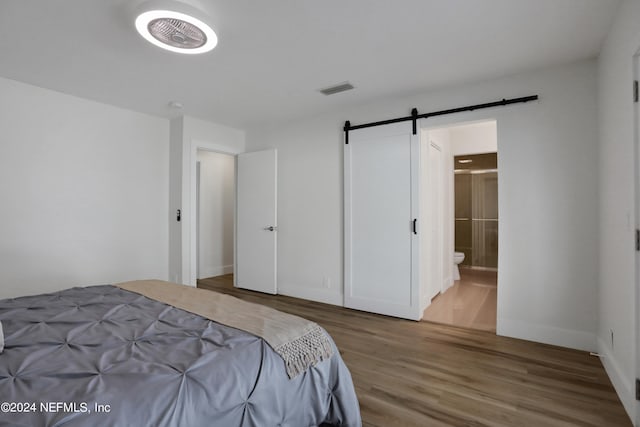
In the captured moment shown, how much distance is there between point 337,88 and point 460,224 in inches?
190

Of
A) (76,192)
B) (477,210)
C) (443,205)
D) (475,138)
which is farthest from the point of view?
(477,210)

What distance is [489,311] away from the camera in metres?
3.76

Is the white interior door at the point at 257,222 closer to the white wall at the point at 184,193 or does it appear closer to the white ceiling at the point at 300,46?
the white wall at the point at 184,193

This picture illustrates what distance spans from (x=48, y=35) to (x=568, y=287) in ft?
15.0

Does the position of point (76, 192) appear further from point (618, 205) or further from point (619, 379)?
point (619, 379)

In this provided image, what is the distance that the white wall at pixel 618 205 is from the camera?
1835mm

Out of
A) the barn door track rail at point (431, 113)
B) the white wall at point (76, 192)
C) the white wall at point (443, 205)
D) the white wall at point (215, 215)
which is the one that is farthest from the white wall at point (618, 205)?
the white wall at point (215, 215)

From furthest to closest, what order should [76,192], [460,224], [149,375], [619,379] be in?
[460,224] → [76,192] → [619,379] → [149,375]

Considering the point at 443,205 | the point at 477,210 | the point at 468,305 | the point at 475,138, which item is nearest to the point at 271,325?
the point at 468,305

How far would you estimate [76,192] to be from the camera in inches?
139

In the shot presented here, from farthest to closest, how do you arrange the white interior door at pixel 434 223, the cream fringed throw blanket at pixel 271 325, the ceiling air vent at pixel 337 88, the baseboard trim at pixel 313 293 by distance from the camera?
the baseboard trim at pixel 313 293 → the white interior door at pixel 434 223 → the ceiling air vent at pixel 337 88 → the cream fringed throw blanket at pixel 271 325

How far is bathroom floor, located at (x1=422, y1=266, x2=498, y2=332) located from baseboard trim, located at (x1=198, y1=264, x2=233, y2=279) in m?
3.79

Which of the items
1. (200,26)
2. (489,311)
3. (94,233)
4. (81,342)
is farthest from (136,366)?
(489,311)

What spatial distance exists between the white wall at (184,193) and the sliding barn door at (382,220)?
6.82 feet
